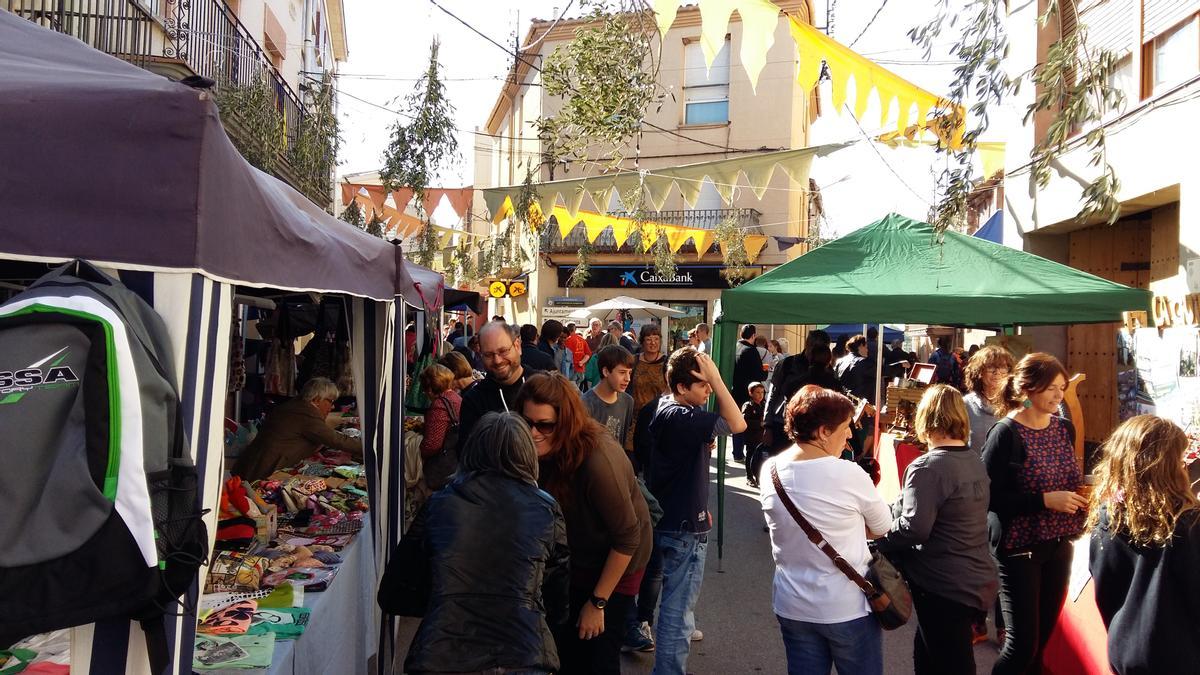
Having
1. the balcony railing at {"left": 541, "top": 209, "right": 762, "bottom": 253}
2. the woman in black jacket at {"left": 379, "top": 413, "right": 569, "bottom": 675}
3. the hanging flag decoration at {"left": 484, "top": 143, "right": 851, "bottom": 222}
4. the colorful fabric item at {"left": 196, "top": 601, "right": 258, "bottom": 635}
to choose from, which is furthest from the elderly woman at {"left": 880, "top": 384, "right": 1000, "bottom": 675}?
the balcony railing at {"left": 541, "top": 209, "right": 762, "bottom": 253}

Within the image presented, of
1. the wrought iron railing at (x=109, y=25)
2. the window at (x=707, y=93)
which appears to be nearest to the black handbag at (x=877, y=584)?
the wrought iron railing at (x=109, y=25)

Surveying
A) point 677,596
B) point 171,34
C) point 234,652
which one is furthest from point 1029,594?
point 171,34

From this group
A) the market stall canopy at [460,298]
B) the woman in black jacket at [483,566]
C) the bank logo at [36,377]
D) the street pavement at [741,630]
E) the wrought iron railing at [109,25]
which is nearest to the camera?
Answer: the bank logo at [36,377]

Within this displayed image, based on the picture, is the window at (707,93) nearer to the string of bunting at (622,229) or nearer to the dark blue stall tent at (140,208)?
the string of bunting at (622,229)

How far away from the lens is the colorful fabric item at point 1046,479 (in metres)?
3.80

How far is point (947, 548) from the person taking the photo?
3.54 m

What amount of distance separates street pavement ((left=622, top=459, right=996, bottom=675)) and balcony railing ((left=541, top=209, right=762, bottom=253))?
17.3m

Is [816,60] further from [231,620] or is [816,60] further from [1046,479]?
[231,620]

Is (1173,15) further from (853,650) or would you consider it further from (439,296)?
(439,296)

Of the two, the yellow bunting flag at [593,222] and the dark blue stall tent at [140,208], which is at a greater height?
the yellow bunting flag at [593,222]

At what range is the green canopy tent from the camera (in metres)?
6.22

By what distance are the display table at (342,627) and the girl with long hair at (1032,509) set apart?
3.02 m

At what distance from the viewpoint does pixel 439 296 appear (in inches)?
388

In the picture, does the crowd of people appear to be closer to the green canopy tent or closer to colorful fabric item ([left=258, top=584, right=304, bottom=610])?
colorful fabric item ([left=258, top=584, right=304, bottom=610])
